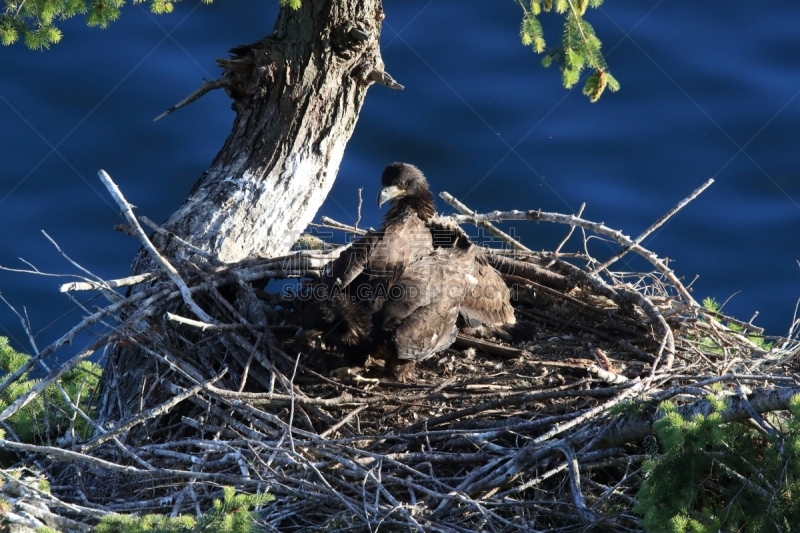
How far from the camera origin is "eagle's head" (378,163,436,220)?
758 centimetres

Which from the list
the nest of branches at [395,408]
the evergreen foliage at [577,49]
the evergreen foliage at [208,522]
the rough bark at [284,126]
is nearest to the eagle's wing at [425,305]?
the nest of branches at [395,408]

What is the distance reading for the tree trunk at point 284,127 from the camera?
7.25 m

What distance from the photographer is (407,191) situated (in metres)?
7.65

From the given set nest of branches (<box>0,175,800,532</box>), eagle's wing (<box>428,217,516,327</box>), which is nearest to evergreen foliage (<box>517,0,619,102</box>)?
nest of branches (<box>0,175,800,532</box>)

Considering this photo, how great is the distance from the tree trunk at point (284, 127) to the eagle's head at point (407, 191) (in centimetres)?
48

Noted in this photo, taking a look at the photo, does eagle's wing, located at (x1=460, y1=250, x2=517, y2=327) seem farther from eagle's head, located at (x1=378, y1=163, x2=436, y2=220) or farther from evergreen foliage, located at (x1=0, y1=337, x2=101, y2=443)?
evergreen foliage, located at (x1=0, y1=337, x2=101, y2=443)

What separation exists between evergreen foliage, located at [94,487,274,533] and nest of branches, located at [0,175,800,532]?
1.40 ft

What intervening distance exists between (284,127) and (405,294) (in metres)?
1.95

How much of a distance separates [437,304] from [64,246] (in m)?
7.83

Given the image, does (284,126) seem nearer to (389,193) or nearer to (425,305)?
(389,193)

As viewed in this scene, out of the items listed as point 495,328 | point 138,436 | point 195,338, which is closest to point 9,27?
point 195,338

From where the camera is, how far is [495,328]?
6.98m

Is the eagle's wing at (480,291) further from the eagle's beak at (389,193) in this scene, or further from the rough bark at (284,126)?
the rough bark at (284,126)

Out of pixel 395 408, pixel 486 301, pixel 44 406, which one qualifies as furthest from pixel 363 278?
pixel 44 406
